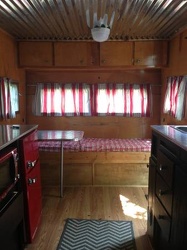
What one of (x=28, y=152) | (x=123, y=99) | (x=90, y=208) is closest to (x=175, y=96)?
(x=123, y=99)

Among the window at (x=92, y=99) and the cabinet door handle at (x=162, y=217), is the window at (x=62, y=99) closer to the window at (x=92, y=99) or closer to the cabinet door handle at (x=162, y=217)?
the window at (x=92, y=99)

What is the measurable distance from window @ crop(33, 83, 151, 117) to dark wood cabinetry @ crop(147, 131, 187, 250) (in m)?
2.11

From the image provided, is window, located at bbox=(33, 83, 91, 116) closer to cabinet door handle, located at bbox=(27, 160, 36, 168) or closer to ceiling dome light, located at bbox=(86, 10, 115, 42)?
ceiling dome light, located at bbox=(86, 10, 115, 42)

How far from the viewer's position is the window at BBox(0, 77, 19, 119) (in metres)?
3.02

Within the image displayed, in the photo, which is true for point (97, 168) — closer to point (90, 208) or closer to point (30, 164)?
point (90, 208)

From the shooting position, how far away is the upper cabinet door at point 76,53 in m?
3.58

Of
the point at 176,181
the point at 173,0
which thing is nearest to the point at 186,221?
the point at 176,181

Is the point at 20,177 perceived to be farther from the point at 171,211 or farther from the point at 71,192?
the point at 71,192

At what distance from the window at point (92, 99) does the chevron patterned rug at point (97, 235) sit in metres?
2.09

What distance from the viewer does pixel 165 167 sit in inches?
61.4

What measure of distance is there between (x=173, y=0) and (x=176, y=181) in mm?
1703

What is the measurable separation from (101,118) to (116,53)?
117 cm

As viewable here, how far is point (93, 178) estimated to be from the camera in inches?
133

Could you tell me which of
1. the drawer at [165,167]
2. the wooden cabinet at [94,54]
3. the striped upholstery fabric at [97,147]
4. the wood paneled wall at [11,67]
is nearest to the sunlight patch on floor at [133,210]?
the striped upholstery fabric at [97,147]
